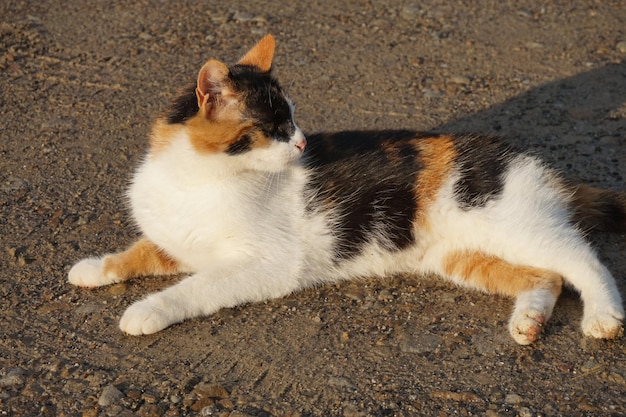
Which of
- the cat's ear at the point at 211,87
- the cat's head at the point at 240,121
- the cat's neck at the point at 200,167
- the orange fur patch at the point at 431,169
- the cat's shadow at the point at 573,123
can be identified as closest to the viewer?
the cat's ear at the point at 211,87

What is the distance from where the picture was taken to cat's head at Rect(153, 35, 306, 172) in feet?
13.4

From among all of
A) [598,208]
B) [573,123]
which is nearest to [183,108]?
[598,208]

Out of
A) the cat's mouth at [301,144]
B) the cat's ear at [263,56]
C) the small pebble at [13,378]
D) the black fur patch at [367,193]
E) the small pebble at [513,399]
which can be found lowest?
the small pebble at [513,399]

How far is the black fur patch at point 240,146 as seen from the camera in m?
4.14

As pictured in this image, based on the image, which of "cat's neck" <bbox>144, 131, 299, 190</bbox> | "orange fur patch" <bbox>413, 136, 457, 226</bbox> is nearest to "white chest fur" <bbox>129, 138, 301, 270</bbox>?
"cat's neck" <bbox>144, 131, 299, 190</bbox>

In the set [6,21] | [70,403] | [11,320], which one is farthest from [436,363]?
[6,21]

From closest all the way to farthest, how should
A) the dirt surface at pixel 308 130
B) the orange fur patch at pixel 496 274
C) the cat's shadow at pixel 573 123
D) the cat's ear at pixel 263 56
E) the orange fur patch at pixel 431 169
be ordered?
1. the dirt surface at pixel 308 130
2. the orange fur patch at pixel 496 274
3. the cat's ear at pixel 263 56
4. the orange fur patch at pixel 431 169
5. the cat's shadow at pixel 573 123

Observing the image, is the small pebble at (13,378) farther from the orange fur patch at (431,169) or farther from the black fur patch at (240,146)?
the orange fur patch at (431,169)

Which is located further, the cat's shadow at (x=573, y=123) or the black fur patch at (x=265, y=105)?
the cat's shadow at (x=573, y=123)

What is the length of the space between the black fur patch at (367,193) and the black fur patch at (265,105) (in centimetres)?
41

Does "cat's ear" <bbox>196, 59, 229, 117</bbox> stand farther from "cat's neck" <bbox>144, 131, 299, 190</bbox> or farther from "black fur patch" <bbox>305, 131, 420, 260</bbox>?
"black fur patch" <bbox>305, 131, 420, 260</bbox>

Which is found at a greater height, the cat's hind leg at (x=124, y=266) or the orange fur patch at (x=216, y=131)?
the orange fur patch at (x=216, y=131)

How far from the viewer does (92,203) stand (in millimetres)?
5348

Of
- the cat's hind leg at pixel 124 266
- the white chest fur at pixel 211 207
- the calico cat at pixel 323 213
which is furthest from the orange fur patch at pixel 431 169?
the cat's hind leg at pixel 124 266
